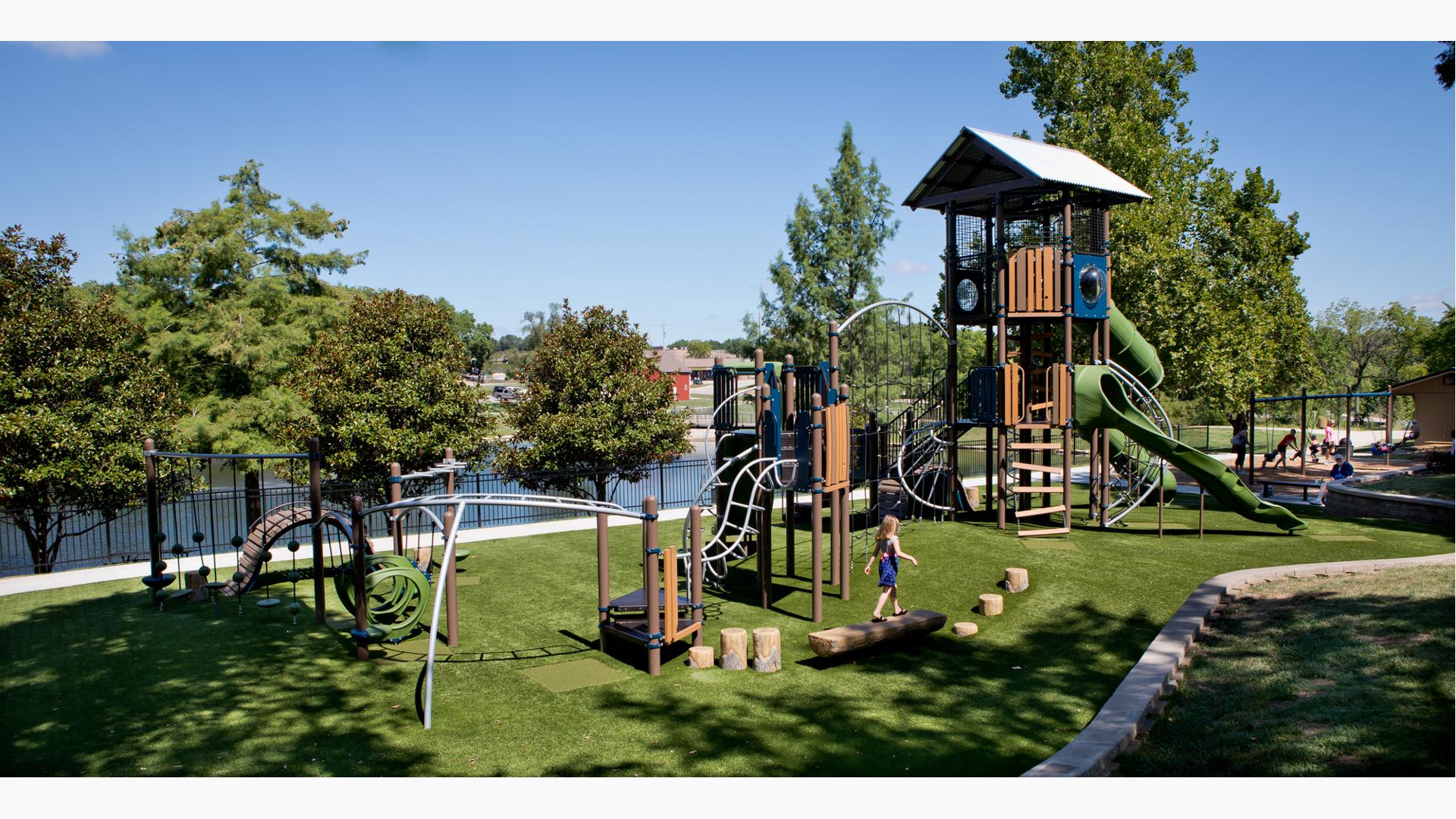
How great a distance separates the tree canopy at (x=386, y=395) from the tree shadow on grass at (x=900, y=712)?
13.6 meters

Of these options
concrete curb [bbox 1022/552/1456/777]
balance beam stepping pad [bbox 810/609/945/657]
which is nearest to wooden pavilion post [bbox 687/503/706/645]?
balance beam stepping pad [bbox 810/609/945/657]

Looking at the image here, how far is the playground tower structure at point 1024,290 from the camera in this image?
17422 mm

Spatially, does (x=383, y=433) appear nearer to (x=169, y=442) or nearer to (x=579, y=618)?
(x=169, y=442)

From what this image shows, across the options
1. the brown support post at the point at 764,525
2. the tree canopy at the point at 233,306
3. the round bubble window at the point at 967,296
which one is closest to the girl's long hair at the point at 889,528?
the brown support post at the point at 764,525

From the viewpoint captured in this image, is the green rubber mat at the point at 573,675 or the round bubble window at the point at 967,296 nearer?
the green rubber mat at the point at 573,675

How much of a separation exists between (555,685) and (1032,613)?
248 inches

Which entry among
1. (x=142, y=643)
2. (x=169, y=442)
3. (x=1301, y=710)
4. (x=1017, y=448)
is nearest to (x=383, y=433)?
(x=169, y=442)

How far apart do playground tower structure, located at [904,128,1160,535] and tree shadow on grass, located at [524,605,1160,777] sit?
6583 millimetres

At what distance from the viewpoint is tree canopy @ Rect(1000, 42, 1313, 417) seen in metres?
27.2

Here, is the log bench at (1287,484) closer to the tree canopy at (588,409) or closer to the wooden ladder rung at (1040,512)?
the wooden ladder rung at (1040,512)

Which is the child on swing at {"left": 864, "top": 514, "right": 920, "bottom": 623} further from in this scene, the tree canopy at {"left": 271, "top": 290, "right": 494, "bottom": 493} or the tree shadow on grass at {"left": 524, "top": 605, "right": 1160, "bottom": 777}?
the tree canopy at {"left": 271, "top": 290, "right": 494, "bottom": 493}

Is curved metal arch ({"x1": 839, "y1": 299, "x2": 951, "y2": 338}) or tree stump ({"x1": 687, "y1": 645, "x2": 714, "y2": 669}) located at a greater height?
curved metal arch ({"x1": 839, "y1": 299, "x2": 951, "y2": 338})

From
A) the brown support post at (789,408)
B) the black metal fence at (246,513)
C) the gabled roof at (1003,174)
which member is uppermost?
the gabled roof at (1003,174)

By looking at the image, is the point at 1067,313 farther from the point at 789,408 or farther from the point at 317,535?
the point at 317,535
